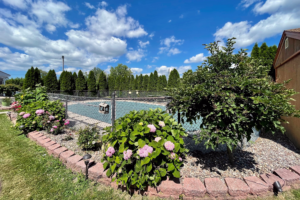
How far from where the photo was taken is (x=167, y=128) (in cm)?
170

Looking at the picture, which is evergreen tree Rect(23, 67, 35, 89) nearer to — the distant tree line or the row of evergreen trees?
the distant tree line

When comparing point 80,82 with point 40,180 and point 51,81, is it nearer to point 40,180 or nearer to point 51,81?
point 51,81

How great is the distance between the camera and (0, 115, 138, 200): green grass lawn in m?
1.59

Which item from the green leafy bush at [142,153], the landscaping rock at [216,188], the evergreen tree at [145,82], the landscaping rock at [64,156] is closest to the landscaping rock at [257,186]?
the landscaping rock at [216,188]

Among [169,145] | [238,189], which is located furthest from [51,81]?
[238,189]

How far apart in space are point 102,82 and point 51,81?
A: 21.0 ft

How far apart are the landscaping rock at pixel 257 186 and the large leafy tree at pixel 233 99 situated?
1.43ft

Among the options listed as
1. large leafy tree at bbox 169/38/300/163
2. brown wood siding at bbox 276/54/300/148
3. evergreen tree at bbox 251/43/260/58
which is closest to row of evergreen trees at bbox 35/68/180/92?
evergreen tree at bbox 251/43/260/58

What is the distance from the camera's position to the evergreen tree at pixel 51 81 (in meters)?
16.0

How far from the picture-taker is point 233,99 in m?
1.52

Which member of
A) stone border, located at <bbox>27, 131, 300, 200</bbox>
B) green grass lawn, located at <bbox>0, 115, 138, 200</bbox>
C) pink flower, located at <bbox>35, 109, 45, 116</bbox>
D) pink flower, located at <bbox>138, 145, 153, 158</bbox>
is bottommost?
green grass lawn, located at <bbox>0, 115, 138, 200</bbox>

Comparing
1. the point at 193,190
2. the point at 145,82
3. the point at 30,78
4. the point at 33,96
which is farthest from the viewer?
the point at 145,82

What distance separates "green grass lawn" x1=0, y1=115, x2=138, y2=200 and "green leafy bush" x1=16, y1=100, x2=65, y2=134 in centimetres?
Answer: 80

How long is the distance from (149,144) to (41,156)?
2.37 metres
